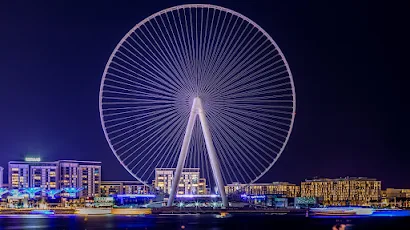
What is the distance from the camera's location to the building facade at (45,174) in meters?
140

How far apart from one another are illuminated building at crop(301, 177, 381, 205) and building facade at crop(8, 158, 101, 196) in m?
53.7

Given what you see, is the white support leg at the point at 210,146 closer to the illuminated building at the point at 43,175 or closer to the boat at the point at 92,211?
the boat at the point at 92,211

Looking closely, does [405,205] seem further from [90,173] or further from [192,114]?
[192,114]

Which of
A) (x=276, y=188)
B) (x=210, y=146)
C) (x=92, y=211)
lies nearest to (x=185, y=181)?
(x=92, y=211)

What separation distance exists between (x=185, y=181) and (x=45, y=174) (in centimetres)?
2496

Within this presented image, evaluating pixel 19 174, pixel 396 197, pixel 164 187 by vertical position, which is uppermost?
pixel 19 174

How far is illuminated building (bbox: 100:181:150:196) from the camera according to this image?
550 ft

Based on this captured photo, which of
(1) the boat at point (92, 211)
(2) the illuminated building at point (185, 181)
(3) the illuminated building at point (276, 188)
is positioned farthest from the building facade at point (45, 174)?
(3) the illuminated building at point (276, 188)

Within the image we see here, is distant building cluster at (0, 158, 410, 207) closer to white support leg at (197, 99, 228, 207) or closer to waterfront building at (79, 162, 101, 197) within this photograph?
waterfront building at (79, 162, 101, 197)

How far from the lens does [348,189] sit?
580 ft

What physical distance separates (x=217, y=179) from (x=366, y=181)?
112589 millimetres

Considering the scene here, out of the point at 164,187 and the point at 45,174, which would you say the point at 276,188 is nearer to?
the point at 164,187

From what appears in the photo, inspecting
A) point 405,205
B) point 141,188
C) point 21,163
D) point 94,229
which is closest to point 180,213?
point 94,229

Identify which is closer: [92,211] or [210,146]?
[210,146]
